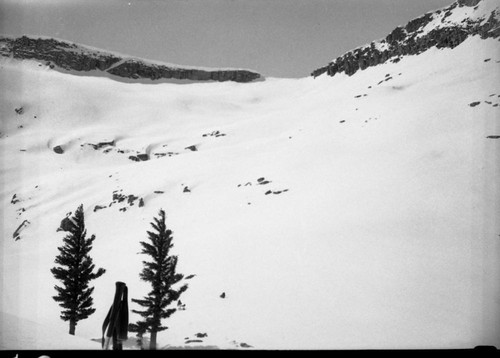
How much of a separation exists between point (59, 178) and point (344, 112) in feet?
82.9

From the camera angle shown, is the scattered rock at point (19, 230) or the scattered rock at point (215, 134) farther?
the scattered rock at point (215, 134)

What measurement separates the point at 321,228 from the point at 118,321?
10.3 m

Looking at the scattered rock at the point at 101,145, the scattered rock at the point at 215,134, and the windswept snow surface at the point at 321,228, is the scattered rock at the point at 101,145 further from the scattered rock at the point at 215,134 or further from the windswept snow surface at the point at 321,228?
the scattered rock at the point at 215,134

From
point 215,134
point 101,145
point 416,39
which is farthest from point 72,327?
point 416,39

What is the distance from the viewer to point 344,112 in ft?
113

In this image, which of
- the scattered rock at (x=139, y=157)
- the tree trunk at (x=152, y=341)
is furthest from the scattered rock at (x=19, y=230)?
the scattered rock at (x=139, y=157)

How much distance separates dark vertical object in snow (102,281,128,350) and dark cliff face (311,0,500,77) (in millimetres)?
45533

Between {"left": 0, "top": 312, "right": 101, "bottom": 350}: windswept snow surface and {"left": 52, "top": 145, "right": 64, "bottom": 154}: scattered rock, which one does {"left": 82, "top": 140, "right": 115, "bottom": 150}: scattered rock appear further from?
{"left": 0, "top": 312, "right": 101, "bottom": 350}: windswept snow surface

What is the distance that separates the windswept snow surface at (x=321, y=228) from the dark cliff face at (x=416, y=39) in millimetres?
10772

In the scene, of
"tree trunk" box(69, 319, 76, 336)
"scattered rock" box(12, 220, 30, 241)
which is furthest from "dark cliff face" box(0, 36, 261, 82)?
"tree trunk" box(69, 319, 76, 336)

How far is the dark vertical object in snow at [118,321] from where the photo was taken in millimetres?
5191

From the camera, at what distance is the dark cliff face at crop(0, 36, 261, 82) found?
338 ft

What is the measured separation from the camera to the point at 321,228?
47.5 ft
